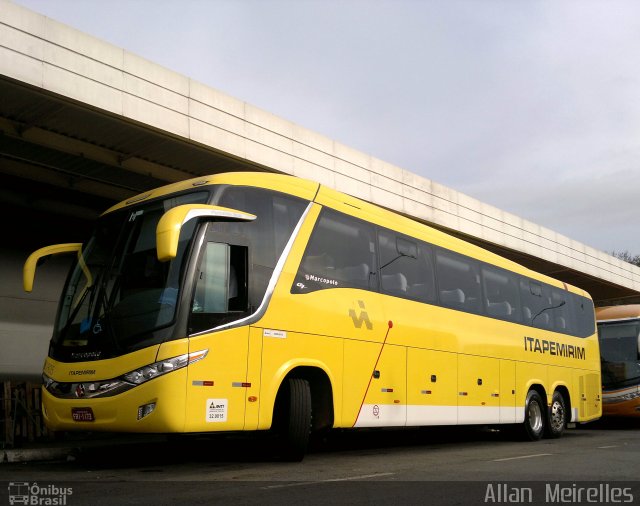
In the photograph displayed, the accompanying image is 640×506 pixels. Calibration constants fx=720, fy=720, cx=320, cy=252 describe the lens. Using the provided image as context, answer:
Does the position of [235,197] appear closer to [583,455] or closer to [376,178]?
[583,455]

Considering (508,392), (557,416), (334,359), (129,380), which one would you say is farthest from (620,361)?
(129,380)

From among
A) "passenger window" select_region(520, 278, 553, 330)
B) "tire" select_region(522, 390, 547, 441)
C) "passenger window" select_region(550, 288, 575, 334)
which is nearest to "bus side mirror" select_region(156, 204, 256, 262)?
"passenger window" select_region(520, 278, 553, 330)

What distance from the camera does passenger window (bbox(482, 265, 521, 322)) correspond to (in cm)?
1486

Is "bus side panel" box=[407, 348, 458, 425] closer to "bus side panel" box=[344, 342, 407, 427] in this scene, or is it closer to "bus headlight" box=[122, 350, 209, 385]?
"bus side panel" box=[344, 342, 407, 427]

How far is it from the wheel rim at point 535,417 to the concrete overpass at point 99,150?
7228 mm

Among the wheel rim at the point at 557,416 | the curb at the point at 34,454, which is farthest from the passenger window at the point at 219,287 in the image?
the wheel rim at the point at 557,416

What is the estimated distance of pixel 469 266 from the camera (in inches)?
565

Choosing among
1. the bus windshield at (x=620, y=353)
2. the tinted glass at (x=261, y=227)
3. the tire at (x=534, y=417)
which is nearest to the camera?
the tinted glass at (x=261, y=227)

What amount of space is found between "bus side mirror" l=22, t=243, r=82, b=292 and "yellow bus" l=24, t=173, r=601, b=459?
0.02 meters

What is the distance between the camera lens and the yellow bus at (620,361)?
21.2m

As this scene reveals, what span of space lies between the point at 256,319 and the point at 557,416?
10.7 m

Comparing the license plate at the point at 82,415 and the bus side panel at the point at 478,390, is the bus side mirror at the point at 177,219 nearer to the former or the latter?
the license plate at the point at 82,415

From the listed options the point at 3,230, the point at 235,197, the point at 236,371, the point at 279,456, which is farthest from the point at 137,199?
the point at 3,230

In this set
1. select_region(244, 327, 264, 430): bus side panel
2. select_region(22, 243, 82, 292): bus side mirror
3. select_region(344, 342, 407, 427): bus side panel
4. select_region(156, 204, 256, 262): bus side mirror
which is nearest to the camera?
select_region(156, 204, 256, 262): bus side mirror
